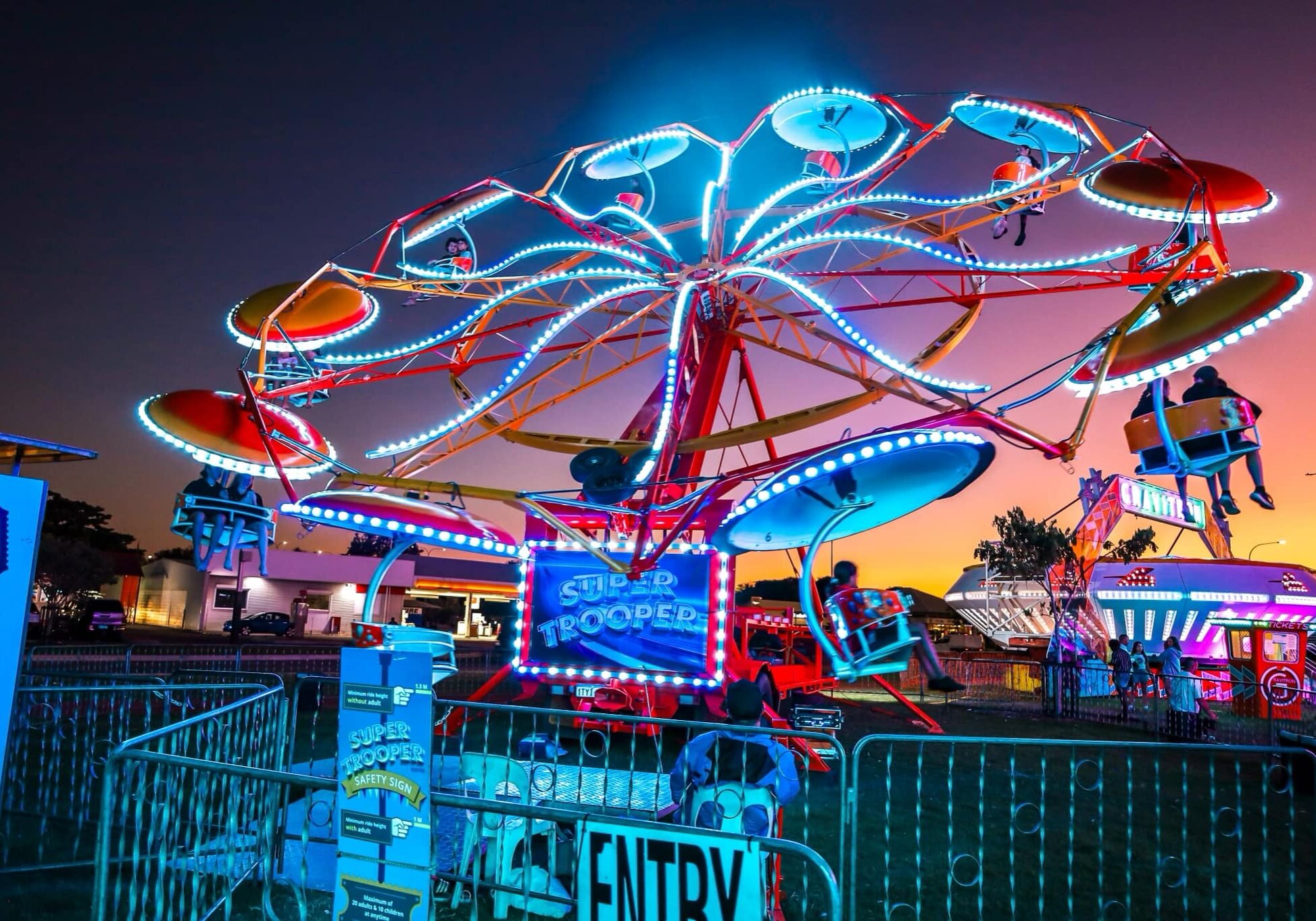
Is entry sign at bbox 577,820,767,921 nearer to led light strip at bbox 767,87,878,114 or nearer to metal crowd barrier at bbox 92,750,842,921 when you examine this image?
metal crowd barrier at bbox 92,750,842,921

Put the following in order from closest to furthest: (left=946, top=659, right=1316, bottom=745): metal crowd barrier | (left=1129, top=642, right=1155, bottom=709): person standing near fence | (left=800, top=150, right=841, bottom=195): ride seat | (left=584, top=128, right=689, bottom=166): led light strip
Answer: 1. (left=584, top=128, right=689, bottom=166): led light strip
2. (left=800, top=150, right=841, bottom=195): ride seat
3. (left=946, top=659, right=1316, bottom=745): metal crowd barrier
4. (left=1129, top=642, right=1155, bottom=709): person standing near fence

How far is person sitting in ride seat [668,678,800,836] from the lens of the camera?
5.72m

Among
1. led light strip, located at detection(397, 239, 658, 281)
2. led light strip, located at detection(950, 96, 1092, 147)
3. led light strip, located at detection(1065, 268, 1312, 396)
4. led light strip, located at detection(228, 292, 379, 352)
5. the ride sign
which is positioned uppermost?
led light strip, located at detection(950, 96, 1092, 147)

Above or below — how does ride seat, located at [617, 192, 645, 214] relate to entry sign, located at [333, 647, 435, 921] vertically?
above

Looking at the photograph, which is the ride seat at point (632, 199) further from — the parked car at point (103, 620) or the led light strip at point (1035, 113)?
the parked car at point (103, 620)

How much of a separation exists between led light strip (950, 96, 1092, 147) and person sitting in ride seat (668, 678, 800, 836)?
7553mm

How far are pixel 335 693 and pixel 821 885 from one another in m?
15.3

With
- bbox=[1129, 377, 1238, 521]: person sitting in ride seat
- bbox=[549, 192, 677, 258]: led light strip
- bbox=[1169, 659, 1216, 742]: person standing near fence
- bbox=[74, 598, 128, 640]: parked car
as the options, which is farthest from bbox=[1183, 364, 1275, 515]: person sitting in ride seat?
bbox=[74, 598, 128, 640]: parked car

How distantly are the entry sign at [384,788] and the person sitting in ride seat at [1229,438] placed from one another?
269 inches

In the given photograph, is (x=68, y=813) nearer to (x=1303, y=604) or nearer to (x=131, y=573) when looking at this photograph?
(x=1303, y=604)

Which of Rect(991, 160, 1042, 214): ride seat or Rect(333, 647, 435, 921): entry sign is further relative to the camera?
Rect(991, 160, 1042, 214): ride seat

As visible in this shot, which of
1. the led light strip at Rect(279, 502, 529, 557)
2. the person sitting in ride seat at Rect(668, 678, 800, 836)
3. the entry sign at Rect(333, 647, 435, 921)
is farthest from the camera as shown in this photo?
the led light strip at Rect(279, 502, 529, 557)

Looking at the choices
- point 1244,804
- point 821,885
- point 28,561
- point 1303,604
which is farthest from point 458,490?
point 1303,604

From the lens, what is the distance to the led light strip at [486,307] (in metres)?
11.2
